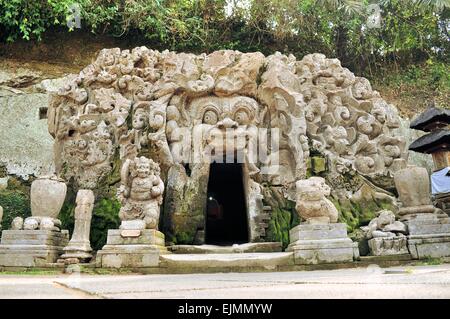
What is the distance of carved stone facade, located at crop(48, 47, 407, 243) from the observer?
8242 mm

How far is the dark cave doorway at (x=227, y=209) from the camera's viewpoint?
1077 cm

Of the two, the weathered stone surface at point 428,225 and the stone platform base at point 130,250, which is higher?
the weathered stone surface at point 428,225

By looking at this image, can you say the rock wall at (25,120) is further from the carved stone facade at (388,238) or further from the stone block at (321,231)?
the carved stone facade at (388,238)

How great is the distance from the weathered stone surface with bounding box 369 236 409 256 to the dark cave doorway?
189 inches

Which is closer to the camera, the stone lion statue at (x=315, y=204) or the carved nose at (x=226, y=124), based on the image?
the stone lion statue at (x=315, y=204)

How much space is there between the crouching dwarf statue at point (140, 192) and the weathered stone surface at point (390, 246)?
343 centimetres

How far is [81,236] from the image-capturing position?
660 cm

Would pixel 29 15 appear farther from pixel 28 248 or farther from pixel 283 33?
pixel 28 248

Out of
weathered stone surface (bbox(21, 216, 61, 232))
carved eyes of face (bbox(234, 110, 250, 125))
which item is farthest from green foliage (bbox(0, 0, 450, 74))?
weathered stone surface (bbox(21, 216, 61, 232))

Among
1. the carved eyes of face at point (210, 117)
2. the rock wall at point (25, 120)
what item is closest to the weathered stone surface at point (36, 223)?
the carved eyes of face at point (210, 117)

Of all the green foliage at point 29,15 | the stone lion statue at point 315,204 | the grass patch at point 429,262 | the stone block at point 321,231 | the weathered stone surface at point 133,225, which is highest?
the green foliage at point 29,15

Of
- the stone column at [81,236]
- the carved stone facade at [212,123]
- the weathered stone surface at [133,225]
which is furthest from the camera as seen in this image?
the carved stone facade at [212,123]

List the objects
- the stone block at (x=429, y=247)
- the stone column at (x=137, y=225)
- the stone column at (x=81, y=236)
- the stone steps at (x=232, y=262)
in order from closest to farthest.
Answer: the stone steps at (x=232, y=262)
the stone block at (x=429, y=247)
the stone column at (x=137, y=225)
the stone column at (x=81, y=236)

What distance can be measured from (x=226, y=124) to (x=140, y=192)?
8.67 ft
